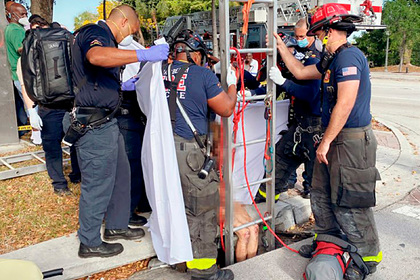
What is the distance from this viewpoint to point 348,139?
2994 mm

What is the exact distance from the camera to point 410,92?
→ 16.1 metres

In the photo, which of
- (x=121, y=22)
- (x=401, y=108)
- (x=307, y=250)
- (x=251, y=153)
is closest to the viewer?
(x=121, y=22)

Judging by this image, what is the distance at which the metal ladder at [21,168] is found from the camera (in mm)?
5359

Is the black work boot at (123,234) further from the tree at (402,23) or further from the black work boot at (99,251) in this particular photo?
the tree at (402,23)

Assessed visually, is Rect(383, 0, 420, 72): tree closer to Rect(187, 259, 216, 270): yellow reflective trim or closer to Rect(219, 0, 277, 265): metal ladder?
Rect(219, 0, 277, 265): metal ladder

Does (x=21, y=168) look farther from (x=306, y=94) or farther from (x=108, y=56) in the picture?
(x=306, y=94)

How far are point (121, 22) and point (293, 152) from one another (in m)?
2.17

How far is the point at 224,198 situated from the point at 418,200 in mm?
2760

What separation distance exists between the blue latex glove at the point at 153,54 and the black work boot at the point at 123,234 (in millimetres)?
1636

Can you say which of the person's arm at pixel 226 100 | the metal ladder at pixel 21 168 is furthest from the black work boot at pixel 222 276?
the metal ladder at pixel 21 168

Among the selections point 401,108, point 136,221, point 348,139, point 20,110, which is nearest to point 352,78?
point 348,139

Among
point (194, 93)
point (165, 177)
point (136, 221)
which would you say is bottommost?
point (136, 221)

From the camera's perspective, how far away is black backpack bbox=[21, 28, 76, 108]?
117 inches

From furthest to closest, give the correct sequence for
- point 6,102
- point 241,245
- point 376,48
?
point 376,48 < point 6,102 < point 241,245
